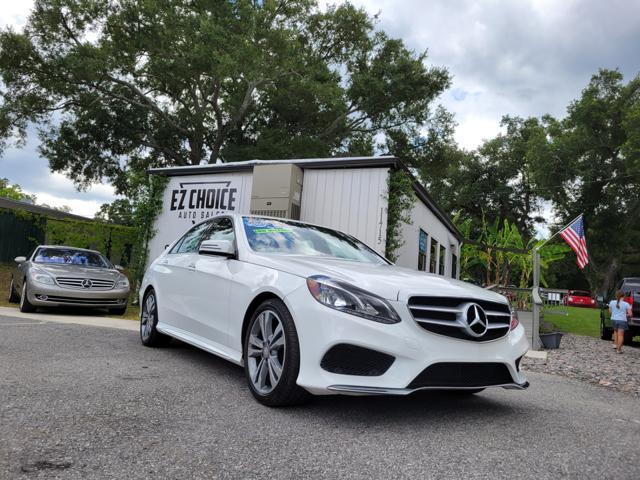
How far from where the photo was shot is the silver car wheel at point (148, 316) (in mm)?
6091

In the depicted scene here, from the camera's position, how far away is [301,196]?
1156cm

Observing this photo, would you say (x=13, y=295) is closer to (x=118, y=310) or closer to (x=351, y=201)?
(x=118, y=310)

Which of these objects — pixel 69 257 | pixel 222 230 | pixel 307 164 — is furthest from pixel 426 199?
pixel 222 230

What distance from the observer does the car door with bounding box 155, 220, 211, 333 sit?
522cm

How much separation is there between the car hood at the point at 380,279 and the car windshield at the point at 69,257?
25.2 ft

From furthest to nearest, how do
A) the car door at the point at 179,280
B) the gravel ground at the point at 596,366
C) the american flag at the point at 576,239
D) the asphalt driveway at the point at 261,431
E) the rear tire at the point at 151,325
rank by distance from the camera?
the american flag at the point at 576,239
the gravel ground at the point at 596,366
the rear tire at the point at 151,325
the car door at the point at 179,280
the asphalt driveway at the point at 261,431

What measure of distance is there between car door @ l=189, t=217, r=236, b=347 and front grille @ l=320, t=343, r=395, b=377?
54.0 inches

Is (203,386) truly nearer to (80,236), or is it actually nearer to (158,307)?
(158,307)

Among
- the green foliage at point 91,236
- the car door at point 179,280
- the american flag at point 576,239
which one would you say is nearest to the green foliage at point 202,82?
the green foliage at point 91,236

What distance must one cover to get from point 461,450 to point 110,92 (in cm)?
2286

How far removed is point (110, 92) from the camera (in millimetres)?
22234

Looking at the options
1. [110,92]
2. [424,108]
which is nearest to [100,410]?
[110,92]

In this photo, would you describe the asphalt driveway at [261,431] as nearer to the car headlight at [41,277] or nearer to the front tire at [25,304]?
the car headlight at [41,277]

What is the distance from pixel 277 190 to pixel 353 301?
7949 mm
